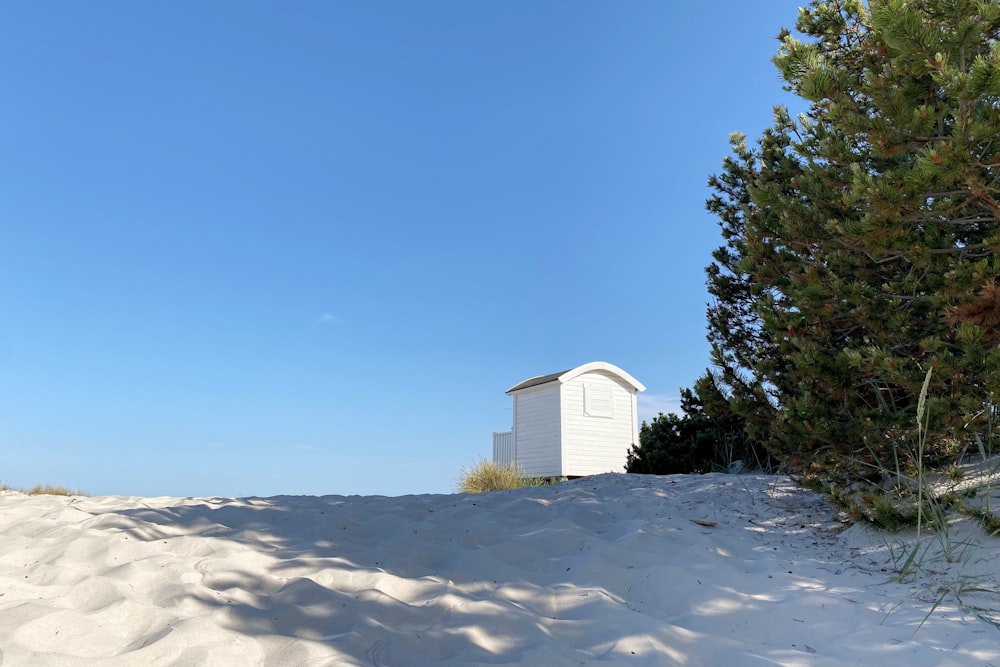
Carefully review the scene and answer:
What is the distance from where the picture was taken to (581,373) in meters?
15.8

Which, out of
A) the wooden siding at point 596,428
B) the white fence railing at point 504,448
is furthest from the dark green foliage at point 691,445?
the white fence railing at point 504,448

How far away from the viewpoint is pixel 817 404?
425 cm

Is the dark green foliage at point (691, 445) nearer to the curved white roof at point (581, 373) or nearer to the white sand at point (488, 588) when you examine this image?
the white sand at point (488, 588)

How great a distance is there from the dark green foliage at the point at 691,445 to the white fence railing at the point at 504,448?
766cm

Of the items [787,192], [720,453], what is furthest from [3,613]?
[720,453]

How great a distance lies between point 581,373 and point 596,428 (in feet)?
4.85

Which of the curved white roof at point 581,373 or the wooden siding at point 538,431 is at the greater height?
the curved white roof at point 581,373

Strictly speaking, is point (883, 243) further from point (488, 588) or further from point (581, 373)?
point (581, 373)

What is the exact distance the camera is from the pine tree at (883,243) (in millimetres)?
3314

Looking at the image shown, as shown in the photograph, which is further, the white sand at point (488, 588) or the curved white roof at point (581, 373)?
the curved white roof at point (581, 373)

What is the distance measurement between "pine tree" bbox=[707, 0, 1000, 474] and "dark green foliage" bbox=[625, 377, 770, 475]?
9.90ft

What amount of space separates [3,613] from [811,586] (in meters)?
3.88

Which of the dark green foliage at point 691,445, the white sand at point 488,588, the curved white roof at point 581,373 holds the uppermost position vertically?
the curved white roof at point 581,373

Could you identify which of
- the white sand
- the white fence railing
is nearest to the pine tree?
the white sand
